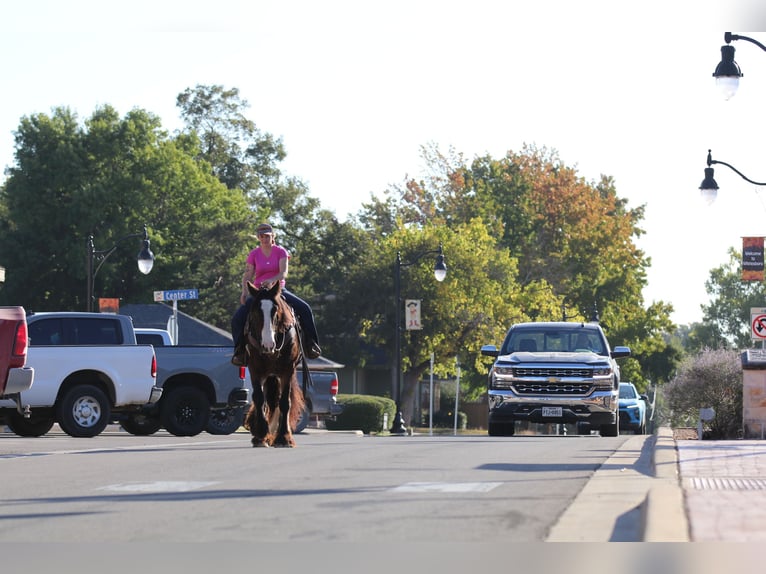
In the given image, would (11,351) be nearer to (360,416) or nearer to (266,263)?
(266,263)

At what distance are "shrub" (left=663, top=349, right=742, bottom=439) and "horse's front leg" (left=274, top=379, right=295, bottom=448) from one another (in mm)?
15125

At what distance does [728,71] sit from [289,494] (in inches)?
691

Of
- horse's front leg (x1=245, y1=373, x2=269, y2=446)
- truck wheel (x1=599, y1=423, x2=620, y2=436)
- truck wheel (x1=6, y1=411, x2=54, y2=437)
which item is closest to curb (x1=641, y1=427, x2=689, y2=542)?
horse's front leg (x1=245, y1=373, x2=269, y2=446)

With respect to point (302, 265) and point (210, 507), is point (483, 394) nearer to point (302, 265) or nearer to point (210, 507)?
point (302, 265)

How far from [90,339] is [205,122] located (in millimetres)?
75058

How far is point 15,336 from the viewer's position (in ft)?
59.0

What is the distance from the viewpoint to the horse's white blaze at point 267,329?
17078mm

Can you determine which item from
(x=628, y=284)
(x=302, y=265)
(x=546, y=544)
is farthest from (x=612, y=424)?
(x=628, y=284)

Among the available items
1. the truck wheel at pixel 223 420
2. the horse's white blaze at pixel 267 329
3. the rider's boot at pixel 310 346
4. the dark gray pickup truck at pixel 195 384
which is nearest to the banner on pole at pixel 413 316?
the truck wheel at pixel 223 420

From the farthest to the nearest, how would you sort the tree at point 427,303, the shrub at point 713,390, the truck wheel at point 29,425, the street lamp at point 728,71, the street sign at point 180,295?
the tree at point 427,303 → the street sign at point 180,295 → the shrub at point 713,390 → the street lamp at point 728,71 → the truck wheel at point 29,425

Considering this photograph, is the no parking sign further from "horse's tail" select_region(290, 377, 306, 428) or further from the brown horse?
"horse's tail" select_region(290, 377, 306, 428)

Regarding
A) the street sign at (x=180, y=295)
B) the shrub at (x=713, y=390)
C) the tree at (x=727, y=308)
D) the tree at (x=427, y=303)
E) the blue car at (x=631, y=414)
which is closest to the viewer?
the shrub at (x=713, y=390)

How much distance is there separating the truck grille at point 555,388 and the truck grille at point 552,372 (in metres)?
0.15

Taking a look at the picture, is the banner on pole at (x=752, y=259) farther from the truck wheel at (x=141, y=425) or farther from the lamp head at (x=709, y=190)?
the truck wheel at (x=141, y=425)
